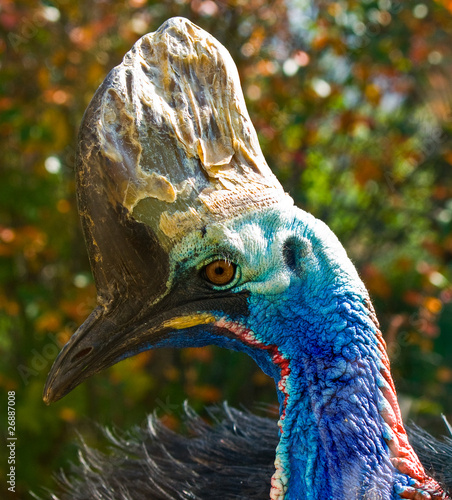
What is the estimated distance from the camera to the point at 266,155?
397 centimetres

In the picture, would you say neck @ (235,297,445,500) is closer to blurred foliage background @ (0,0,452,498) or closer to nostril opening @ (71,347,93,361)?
nostril opening @ (71,347,93,361)

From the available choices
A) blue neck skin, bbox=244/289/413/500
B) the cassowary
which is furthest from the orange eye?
blue neck skin, bbox=244/289/413/500

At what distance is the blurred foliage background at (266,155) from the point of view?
3.71 metres

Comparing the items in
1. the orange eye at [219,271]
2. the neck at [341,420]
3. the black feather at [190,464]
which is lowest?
the black feather at [190,464]

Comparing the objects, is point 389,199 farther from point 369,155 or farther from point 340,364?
point 340,364

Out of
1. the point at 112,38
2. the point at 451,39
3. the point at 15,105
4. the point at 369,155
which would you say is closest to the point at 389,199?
the point at 369,155

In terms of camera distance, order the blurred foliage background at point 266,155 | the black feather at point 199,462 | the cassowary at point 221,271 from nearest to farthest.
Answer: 1. the cassowary at point 221,271
2. the black feather at point 199,462
3. the blurred foliage background at point 266,155

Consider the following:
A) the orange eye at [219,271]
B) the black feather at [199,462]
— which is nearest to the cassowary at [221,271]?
the orange eye at [219,271]

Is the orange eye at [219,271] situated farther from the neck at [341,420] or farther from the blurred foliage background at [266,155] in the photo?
the blurred foliage background at [266,155]

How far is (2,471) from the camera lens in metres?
4.13

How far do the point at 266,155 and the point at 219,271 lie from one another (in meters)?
2.61

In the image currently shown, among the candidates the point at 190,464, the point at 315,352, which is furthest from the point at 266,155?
the point at 315,352

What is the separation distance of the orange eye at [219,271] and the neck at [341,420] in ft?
0.65

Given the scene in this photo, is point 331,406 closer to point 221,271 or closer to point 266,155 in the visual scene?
point 221,271
